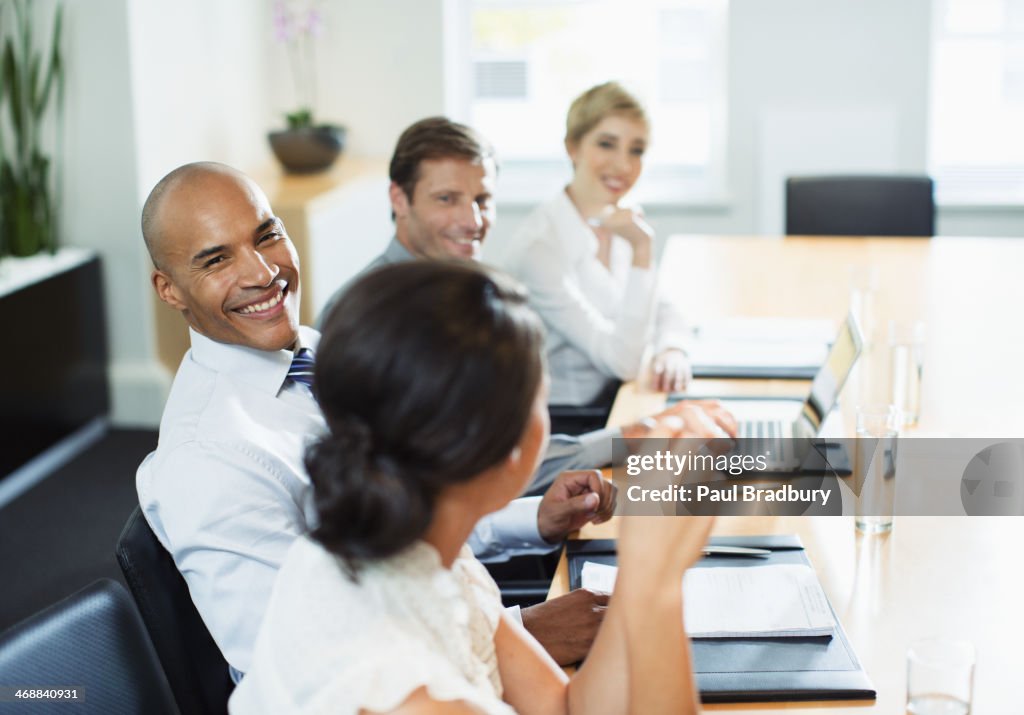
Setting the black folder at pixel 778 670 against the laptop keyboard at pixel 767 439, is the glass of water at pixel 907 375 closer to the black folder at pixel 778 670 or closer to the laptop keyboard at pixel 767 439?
the laptop keyboard at pixel 767 439

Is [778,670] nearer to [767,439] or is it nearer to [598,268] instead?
[767,439]

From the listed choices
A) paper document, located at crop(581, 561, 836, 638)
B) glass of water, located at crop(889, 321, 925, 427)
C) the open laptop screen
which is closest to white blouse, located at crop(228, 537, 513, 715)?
paper document, located at crop(581, 561, 836, 638)

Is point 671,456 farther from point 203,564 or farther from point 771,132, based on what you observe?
point 771,132

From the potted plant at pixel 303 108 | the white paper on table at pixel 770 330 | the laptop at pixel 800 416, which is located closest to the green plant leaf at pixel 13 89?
the potted plant at pixel 303 108

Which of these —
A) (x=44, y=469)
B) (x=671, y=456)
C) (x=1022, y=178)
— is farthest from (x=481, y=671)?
(x=1022, y=178)

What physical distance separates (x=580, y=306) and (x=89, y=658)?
161cm

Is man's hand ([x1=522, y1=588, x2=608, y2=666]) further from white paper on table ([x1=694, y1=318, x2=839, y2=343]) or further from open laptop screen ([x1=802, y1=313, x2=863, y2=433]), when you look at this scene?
white paper on table ([x1=694, y1=318, x2=839, y2=343])

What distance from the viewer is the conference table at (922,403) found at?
1390 mm

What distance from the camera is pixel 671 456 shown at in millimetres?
1142

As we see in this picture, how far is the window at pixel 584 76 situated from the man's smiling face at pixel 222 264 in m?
3.56

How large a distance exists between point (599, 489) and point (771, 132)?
3.50 metres

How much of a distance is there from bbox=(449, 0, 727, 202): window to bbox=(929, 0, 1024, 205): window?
89cm

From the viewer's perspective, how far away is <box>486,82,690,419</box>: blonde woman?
2562 mm

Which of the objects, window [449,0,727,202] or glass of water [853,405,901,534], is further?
window [449,0,727,202]
